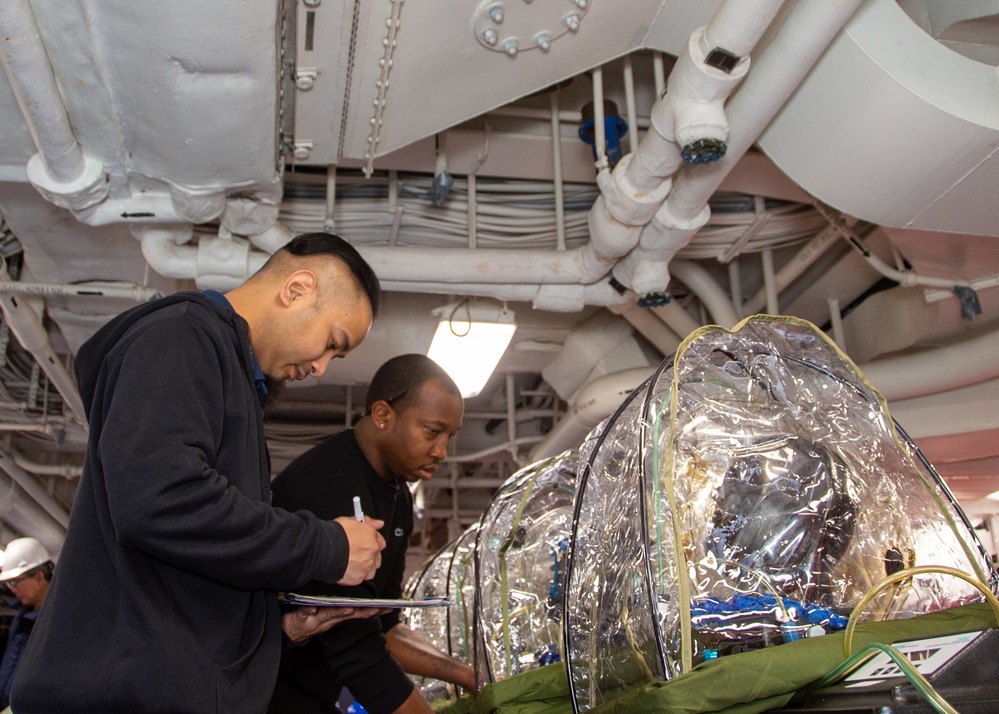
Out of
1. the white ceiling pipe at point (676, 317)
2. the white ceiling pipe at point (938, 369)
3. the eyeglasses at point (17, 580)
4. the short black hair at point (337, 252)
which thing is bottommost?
the short black hair at point (337, 252)

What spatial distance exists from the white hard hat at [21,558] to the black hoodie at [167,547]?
14.7 feet

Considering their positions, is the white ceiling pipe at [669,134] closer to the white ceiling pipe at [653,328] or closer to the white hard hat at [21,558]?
the white ceiling pipe at [653,328]

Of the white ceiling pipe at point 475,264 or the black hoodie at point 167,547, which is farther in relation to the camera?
the white ceiling pipe at point 475,264

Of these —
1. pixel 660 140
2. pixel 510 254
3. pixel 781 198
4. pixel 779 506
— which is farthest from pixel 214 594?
pixel 781 198

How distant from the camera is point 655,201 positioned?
266 centimetres

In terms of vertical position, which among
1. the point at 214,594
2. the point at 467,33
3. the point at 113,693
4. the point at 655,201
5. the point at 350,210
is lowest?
the point at 113,693

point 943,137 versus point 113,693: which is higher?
point 943,137

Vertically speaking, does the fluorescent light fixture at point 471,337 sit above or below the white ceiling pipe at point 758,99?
above

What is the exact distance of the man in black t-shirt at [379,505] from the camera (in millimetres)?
1979

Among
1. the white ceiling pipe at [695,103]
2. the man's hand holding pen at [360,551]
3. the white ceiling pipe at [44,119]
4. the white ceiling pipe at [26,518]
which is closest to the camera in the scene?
the man's hand holding pen at [360,551]

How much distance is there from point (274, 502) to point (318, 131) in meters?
1.12

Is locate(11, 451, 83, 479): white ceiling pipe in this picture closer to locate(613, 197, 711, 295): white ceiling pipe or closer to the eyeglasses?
the eyeglasses

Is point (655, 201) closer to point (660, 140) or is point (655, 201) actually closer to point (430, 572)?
point (660, 140)

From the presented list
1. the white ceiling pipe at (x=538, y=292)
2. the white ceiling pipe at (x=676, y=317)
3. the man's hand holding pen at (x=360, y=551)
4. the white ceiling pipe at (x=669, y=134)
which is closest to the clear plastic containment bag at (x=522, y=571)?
the man's hand holding pen at (x=360, y=551)
